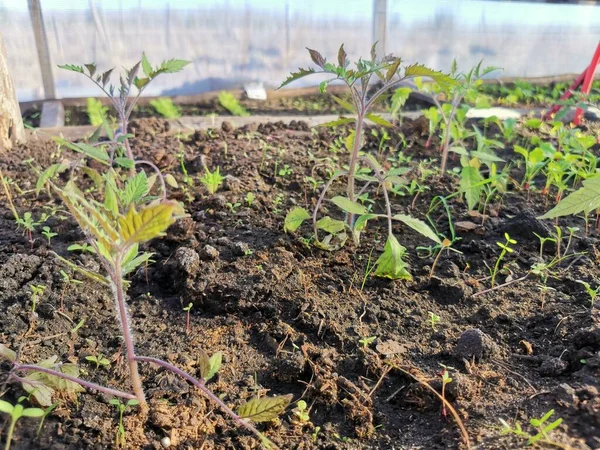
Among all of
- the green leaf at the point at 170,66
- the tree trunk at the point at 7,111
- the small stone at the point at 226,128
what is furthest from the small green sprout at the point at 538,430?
the tree trunk at the point at 7,111

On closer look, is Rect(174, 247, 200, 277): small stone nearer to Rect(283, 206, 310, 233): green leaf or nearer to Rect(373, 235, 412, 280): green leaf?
Rect(283, 206, 310, 233): green leaf

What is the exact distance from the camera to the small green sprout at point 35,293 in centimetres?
169

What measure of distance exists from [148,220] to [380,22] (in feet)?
16.2

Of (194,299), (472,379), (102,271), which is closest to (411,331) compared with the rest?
(472,379)

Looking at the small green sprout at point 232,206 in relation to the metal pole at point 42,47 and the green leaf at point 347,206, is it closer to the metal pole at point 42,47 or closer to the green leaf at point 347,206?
the green leaf at point 347,206

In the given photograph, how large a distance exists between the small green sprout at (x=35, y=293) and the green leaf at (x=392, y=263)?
1.11 metres

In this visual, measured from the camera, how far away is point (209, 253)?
199 centimetres

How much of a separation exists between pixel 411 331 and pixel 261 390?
527 mm

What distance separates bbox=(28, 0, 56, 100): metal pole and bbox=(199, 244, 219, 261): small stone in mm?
3497

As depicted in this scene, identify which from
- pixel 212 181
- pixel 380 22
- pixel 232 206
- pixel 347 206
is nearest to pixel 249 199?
pixel 232 206

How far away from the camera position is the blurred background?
467 cm

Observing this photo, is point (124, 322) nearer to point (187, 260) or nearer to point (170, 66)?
point (187, 260)

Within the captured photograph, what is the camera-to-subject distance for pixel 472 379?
1.48 m

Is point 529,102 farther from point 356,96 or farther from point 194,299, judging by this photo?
point 194,299
